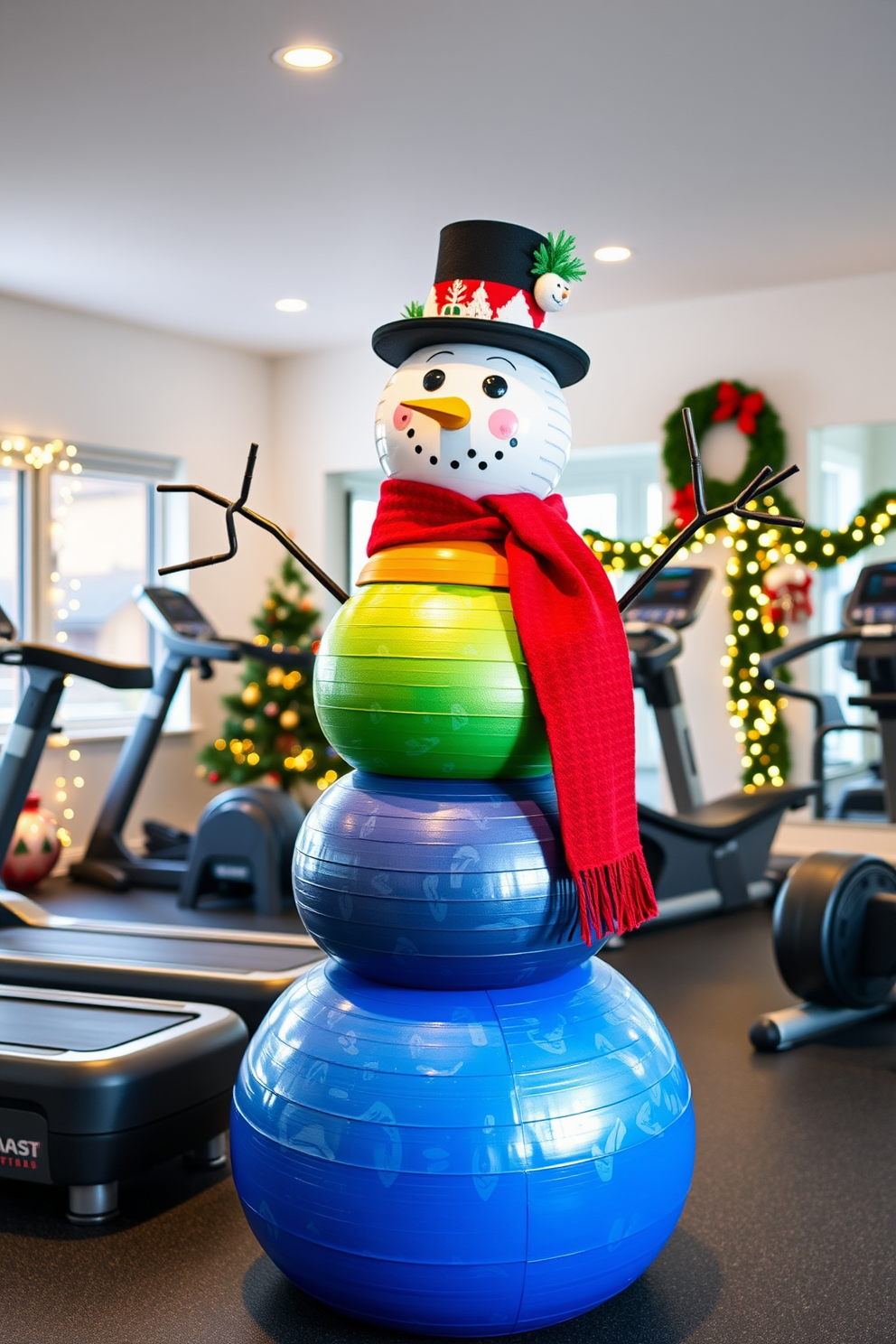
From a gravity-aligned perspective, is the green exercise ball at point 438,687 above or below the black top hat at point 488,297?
below

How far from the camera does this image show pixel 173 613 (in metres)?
5.52

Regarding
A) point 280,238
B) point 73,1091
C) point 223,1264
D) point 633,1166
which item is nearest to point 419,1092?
point 633,1166

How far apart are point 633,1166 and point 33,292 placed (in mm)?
5469

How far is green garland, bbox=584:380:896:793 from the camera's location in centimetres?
616

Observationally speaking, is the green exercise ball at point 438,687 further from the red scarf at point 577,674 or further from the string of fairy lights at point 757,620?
the string of fairy lights at point 757,620

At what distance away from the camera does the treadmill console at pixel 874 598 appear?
14.6ft

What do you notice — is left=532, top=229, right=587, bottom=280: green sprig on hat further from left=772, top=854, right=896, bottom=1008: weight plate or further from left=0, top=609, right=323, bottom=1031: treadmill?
left=772, top=854, right=896, bottom=1008: weight plate

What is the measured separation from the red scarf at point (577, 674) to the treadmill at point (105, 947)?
125cm

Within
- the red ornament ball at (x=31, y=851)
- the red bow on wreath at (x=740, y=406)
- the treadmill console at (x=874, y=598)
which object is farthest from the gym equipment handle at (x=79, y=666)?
the red bow on wreath at (x=740, y=406)

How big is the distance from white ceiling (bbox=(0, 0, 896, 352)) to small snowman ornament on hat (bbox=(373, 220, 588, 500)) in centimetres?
179

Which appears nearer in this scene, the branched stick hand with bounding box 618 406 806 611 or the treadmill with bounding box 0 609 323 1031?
the branched stick hand with bounding box 618 406 806 611

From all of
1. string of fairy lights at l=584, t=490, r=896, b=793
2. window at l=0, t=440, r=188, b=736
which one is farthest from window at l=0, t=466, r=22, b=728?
string of fairy lights at l=584, t=490, r=896, b=793

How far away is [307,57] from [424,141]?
69 cm

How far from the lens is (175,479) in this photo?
695 centimetres
